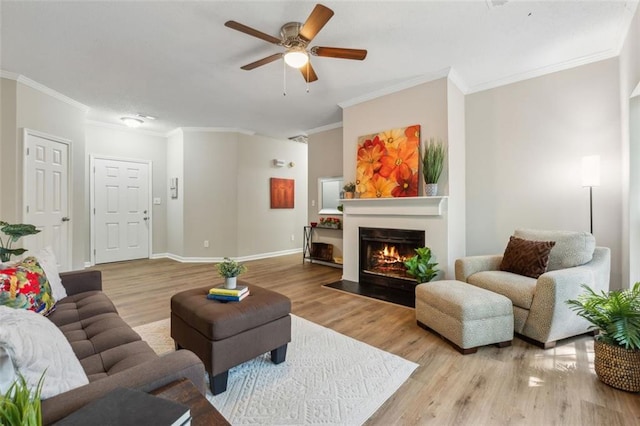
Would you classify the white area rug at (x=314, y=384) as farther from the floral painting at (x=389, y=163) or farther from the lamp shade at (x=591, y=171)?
the lamp shade at (x=591, y=171)

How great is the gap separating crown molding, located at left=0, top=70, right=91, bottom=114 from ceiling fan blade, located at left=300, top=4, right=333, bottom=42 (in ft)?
12.2

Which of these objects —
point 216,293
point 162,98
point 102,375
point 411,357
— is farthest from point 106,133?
point 411,357

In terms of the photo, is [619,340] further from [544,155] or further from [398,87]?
[398,87]

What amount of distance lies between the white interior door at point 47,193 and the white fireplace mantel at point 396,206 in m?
4.15

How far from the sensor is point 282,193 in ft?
21.9

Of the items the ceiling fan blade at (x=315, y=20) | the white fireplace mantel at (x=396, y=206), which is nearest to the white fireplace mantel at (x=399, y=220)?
the white fireplace mantel at (x=396, y=206)

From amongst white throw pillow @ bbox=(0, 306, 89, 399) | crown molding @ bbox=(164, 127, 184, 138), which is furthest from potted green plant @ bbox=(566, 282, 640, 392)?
crown molding @ bbox=(164, 127, 184, 138)

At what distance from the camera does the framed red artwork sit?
21.4 feet

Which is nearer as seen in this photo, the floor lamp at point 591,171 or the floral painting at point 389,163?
the floor lamp at point 591,171

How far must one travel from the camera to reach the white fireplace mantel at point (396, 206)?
11.0ft

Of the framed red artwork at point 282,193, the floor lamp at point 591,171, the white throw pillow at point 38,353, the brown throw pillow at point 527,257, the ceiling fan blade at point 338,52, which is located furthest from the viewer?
the framed red artwork at point 282,193

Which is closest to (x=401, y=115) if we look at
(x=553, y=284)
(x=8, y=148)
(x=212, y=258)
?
(x=553, y=284)

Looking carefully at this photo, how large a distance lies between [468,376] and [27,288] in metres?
2.72

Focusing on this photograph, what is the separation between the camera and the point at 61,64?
10.6 feet
